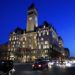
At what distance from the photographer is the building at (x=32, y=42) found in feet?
466

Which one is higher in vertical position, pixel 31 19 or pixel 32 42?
pixel 31 19

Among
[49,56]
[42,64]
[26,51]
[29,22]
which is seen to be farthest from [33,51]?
[42,64]

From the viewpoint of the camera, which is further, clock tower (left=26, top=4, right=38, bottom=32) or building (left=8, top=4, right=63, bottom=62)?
clock tower (left=26, top=4, right=38, bottom=32)

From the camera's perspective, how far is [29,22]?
527ft

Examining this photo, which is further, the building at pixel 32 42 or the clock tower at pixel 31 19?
the clock tower at pixel 31 19

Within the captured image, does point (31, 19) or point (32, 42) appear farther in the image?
point (31, 19)

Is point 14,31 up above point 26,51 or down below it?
above

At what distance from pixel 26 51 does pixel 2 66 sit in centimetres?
11682

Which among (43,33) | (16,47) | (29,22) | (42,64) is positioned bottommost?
(42,64)

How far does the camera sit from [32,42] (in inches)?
5969

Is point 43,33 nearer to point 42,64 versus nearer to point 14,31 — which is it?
point 14,31

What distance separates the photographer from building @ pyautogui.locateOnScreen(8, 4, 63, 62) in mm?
142125

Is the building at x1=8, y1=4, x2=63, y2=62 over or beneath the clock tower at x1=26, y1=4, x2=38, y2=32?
beneath

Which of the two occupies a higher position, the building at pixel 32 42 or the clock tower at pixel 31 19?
the clock tower at pixel 31 19
